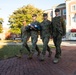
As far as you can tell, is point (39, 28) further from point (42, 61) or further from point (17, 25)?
point (17, 25)

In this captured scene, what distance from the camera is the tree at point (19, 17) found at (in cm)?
4412

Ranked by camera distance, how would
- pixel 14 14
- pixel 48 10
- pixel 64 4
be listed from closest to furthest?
pixel 14 14 < pixel 64 4 < pixel 48 10

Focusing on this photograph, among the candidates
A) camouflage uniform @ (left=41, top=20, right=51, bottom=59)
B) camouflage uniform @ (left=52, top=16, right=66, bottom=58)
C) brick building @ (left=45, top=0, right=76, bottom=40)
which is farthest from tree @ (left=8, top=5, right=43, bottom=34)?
camouflage uniform @ (left=52, top=16, right=66, bottom=58)

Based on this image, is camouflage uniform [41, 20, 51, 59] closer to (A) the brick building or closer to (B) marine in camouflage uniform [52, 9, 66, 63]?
(B) marine in camouflage uniform [52, 9, 66, 63]

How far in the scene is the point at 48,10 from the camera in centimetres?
6588

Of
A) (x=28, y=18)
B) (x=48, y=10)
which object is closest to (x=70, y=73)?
(x=28, y=18)

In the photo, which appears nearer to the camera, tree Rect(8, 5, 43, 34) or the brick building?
tree Rect(8, 5, 43, 34)

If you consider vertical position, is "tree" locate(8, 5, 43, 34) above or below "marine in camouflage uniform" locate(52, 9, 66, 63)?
above

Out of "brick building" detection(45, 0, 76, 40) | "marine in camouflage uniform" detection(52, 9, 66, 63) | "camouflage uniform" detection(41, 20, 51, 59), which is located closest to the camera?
"marine in camouflage uniform" detection(52, 9, 66, 63)

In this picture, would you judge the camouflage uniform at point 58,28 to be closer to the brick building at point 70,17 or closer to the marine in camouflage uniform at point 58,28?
the marine in camouflage uniform at point 58,28

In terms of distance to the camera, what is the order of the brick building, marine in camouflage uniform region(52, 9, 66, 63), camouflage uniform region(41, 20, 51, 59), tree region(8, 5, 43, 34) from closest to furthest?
marine in camouflage uniform region(52, 9, 66, 63), camouflage uniform region(41, 20, 51, 59), tree region(8, 5, 43, 34), the brick building

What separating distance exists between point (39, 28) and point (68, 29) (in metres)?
48.4

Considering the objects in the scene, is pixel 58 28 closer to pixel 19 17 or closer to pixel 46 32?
pixel 46 32

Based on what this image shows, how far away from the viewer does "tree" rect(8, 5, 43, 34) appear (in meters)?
44.1
